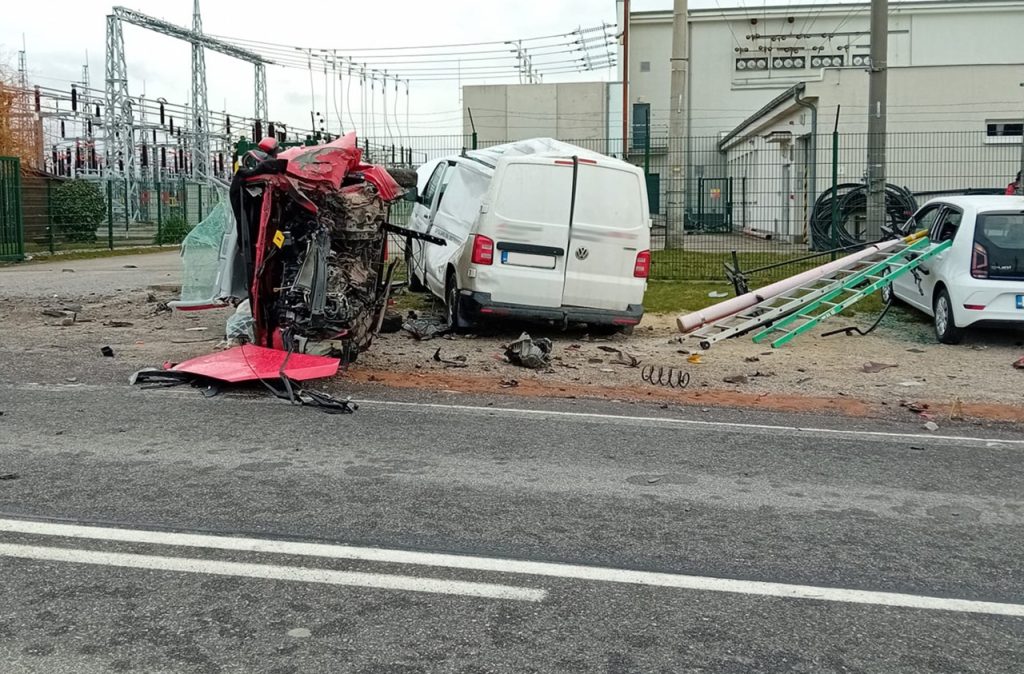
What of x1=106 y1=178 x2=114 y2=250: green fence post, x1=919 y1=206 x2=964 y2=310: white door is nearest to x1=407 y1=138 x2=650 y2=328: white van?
x1=919 y1=206 x2=964 y2=310: white door

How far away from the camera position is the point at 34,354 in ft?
32.1

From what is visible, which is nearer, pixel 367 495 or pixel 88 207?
pixel 367 495

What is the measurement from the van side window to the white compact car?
6372 mm

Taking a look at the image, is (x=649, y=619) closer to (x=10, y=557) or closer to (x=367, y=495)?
(x=367, y=495)

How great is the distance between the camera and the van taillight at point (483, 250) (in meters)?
10.4

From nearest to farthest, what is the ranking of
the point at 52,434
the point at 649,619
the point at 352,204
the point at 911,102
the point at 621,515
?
the point at 649,619
the point at 621,515
the point at 52,434
the point at 352,204
the point at 911,102

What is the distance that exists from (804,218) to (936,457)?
40.8 ft

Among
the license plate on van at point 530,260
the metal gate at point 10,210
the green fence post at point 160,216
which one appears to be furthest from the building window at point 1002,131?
the metal gate at point 10,210

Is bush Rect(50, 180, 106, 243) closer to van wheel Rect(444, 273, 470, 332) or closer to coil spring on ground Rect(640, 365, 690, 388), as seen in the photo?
van wheel Rect(444, 273, 470, 332)

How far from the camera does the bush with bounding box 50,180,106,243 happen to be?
26219mm

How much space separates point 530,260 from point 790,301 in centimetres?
329

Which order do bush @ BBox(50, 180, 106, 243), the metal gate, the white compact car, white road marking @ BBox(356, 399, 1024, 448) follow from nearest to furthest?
white road marking @ BBox(356, 399, 1024, 448)
the white compact car
the metal gate
bush @ BBox(50, 180, 106, 243)

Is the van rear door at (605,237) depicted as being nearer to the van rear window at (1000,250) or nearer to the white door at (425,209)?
the white door at (425,209)

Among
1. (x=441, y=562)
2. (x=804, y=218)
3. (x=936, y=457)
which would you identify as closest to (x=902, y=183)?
(x=804, y=218)
